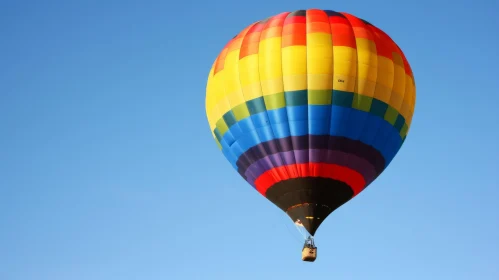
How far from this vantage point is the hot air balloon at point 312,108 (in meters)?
27.0

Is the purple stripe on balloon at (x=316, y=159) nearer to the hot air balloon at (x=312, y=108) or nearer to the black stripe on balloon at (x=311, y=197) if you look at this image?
the hot air balloon at (x=312, y=108)

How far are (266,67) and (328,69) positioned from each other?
1.60 meters

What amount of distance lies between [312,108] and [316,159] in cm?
131

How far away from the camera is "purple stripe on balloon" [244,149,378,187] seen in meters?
27.0

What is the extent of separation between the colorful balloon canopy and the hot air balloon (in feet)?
0.08

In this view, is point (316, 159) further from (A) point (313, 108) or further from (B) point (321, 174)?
(A) point (313, 108)

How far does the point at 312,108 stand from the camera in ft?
88.3

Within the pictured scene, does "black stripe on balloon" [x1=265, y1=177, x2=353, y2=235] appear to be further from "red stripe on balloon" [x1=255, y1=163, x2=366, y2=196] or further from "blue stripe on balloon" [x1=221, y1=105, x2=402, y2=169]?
"blue stripe on balloon" [x1=221, y1=105, x2=402, y2=169]

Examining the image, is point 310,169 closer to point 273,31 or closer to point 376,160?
point 376,160

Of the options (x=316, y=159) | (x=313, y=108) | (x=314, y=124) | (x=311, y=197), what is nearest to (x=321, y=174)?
(x=316, y=159)

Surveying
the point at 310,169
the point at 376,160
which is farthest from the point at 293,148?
the point at 376,160

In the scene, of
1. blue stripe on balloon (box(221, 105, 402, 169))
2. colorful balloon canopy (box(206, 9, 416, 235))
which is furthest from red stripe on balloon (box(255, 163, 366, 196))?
blue stripe on balloon (box(221, 105, 402, 169))

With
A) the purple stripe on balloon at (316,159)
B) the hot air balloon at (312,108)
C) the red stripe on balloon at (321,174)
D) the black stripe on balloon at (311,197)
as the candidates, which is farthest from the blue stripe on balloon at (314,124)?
the black stripe on balloon at (311,197)

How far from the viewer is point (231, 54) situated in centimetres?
2828
